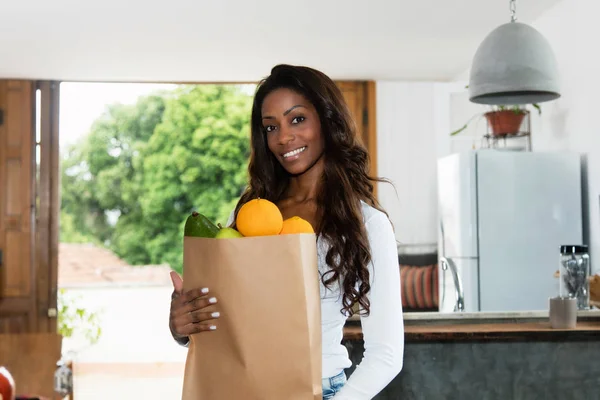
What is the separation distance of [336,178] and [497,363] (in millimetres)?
1227

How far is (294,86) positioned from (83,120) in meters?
14.2

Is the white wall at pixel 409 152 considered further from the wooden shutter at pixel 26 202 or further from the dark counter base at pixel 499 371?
the dark counter base at pixel 499 371

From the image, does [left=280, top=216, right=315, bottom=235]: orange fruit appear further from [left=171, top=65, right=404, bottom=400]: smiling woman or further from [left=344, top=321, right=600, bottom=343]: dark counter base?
[left=344, top=321, right=600, bottom=343]: dark counter base

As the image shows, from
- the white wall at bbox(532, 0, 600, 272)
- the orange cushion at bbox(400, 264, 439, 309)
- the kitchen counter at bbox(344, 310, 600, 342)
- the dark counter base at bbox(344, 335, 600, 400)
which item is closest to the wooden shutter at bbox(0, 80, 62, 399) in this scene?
the orange cushion at bbox(400, 264, 439, 309)

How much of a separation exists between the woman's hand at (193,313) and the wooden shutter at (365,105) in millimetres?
4531

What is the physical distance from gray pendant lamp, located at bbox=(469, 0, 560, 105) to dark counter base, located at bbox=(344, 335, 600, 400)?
106 cm

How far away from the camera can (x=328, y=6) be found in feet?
12.6

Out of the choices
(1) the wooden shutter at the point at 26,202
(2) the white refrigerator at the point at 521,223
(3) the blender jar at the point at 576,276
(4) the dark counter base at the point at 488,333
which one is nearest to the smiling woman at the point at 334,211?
(4) the dark counter base at the point at 488,333

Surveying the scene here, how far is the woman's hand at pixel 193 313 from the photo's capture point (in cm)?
114

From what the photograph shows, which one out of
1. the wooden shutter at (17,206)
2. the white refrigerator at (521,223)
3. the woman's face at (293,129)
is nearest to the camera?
the woman's face at (293,129)

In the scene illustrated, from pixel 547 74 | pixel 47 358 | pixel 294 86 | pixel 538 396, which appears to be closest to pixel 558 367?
pixel 538 396

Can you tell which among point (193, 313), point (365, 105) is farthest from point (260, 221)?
point (365, 105)

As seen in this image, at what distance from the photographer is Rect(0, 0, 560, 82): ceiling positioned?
12.8ft

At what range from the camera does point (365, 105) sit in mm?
5672
